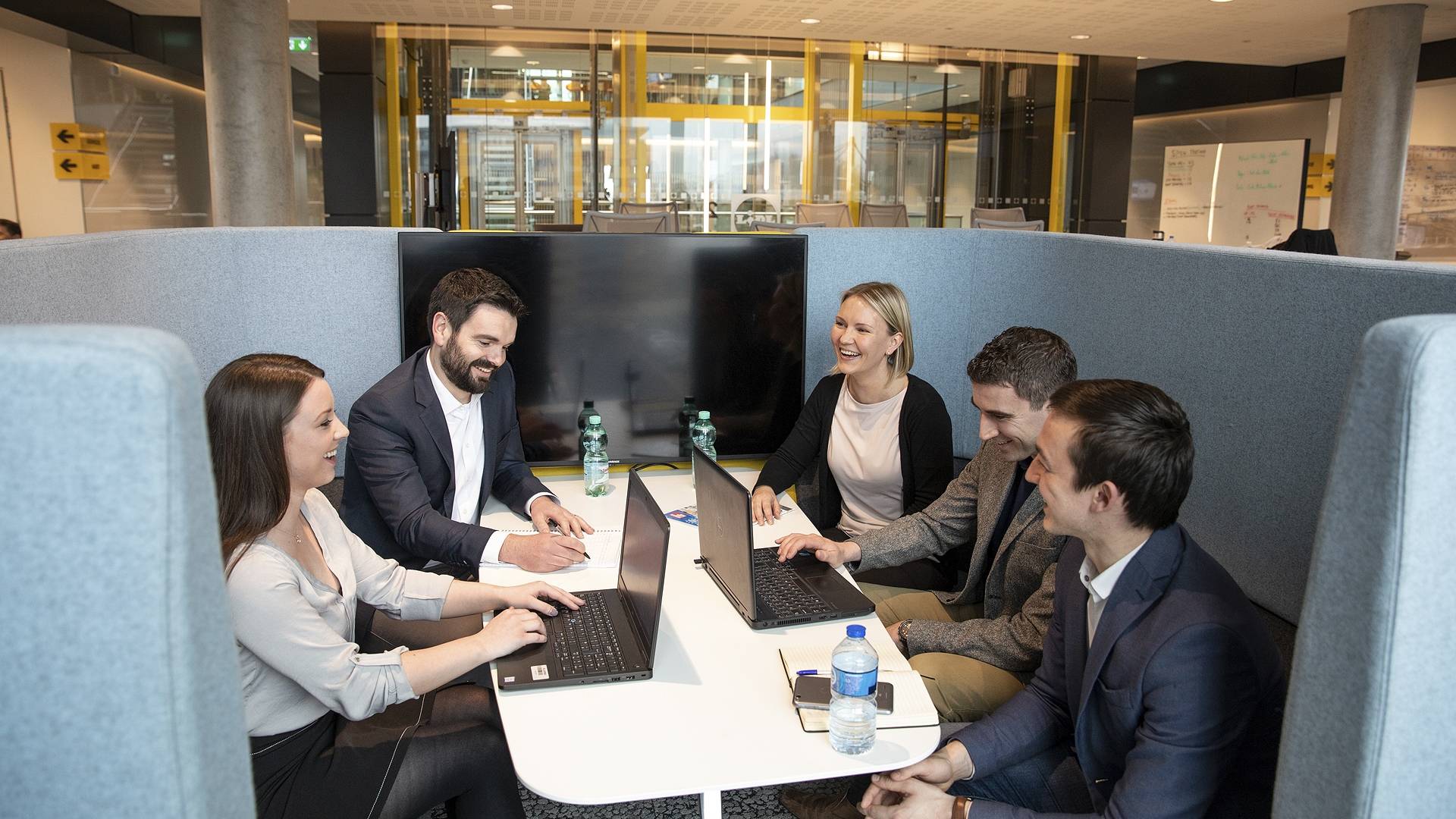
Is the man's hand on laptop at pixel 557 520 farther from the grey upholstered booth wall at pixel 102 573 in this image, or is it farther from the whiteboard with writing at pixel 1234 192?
the whiteboard with writing at pixel 1234 192

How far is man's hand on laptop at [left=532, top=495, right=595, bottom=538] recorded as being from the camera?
8.42 ft

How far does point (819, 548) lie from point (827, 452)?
735 mm

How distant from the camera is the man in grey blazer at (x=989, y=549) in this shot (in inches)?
82.8

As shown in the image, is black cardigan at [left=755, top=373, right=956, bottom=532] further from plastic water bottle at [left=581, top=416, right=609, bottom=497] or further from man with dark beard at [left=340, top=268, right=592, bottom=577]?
man with dark beard at [left=340, top=268, right=592, bottom=577]

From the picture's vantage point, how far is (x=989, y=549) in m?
2.42

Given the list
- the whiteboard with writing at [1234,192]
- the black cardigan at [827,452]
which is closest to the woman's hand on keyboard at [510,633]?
the black cardigan at [827,452]

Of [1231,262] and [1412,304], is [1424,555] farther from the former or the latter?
[1231,262]

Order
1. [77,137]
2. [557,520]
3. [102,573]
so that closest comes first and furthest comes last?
[102,573]
[557,520]
[77,137]

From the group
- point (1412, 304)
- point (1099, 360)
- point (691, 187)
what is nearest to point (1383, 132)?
point (691, 187)

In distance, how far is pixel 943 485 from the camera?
9.38 ft

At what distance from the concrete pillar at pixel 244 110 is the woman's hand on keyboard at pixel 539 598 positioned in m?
5.25

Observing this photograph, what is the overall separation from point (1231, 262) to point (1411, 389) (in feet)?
4.52

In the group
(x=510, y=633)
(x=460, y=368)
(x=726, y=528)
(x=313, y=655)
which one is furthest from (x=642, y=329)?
(x=313, y=655)

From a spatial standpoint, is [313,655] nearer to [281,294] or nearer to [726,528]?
[726,528]
